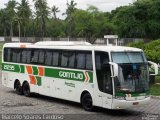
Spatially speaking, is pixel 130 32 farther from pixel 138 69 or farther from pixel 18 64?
pixel 138 69

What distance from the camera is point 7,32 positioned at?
15138 centimetres

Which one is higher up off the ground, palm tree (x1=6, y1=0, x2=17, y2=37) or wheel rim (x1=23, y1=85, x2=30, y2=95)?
palm tree (x1=6, y1=0, x2=17, y2=37)

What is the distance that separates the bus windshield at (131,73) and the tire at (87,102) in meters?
1.73

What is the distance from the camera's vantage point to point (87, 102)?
17188mm

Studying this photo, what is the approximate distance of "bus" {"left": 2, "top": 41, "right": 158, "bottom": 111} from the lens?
15.8 m

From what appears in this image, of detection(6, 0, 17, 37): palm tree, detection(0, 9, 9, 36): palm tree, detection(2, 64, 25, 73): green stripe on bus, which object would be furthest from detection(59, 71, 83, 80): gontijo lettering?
detection(0, 9, 9, 36): palm tree

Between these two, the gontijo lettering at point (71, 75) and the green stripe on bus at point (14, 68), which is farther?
the green stripe on bus at point (14, 68)

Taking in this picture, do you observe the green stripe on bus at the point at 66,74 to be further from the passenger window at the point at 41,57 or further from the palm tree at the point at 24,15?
the palm tree at the point at 24,15

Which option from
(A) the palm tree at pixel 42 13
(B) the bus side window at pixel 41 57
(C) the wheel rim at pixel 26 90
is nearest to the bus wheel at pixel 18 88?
(C) the wheel rim at pixel 26 90

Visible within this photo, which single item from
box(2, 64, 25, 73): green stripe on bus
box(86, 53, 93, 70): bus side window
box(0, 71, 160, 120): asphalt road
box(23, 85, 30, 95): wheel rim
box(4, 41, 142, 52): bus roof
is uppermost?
box(4, 41, 142, 52): bus roof

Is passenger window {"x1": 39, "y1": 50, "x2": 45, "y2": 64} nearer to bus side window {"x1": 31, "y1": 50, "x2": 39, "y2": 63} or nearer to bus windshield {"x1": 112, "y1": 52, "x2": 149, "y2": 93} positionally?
bus side window {"x1": 31, "y1": 50, "x2": 39, "y2": 63}

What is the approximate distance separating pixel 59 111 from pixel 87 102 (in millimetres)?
1205

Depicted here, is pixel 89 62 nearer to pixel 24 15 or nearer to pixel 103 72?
pixel 103 72

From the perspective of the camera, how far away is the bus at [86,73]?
622 inches
